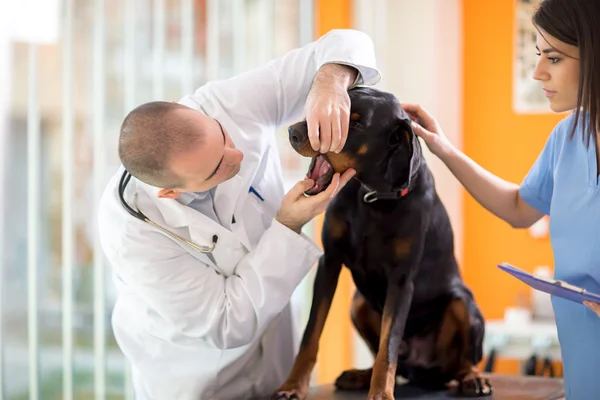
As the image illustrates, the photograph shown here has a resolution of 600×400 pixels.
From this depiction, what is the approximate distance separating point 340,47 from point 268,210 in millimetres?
416

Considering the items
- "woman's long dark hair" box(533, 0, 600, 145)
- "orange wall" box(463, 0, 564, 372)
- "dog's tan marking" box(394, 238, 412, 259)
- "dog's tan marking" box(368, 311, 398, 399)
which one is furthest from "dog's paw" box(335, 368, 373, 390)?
"orange wall" box(463, 0, 564, 372)

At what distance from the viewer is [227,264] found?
166 centimetres

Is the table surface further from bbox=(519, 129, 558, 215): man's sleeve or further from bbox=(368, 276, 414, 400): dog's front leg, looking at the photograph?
bbox=(519, 129, 558, 215): man's sleeve

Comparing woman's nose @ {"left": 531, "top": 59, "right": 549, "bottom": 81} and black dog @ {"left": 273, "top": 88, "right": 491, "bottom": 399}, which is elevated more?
woman's nose @ {"left": 531, "top": 59, "right": 549, "bottom": 81}

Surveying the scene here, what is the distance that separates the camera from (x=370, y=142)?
61.5 inches

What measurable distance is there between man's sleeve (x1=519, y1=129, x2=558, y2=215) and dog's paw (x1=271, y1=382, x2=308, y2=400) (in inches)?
27.5

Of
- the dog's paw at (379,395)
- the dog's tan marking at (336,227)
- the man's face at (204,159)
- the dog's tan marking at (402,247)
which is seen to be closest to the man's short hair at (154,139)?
the man's face at (204,159)

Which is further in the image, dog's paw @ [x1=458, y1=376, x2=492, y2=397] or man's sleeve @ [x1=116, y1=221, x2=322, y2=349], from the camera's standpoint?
dog's paw @ [x1=458, y1=376, x2=492, y2=397]

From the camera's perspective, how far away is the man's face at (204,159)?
1480mm

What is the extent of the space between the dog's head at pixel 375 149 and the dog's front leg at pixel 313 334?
0.22 meters

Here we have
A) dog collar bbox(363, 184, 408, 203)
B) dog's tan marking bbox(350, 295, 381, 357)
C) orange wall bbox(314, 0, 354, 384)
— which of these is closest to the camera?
dog collar bbox(363, 184, 408, 203)

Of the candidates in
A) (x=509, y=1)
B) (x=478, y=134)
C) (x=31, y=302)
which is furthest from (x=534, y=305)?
(x=31, y=302)

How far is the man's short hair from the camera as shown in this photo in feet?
4.81

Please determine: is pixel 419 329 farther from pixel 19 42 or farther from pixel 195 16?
pixel 195 16
